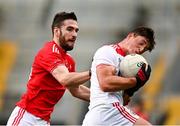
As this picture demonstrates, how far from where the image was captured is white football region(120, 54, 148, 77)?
6.84 meters

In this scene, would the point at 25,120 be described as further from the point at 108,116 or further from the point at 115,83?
the point at 115,83

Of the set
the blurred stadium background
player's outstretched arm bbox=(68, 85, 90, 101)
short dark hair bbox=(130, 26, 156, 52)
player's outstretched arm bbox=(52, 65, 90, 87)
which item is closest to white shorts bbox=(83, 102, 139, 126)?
player's outstretched arm bbox=(52, 65, 90, 87)

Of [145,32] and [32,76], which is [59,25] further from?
[145,32]

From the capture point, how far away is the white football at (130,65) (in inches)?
269

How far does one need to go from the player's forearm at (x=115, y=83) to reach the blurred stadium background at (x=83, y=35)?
754 centimetres

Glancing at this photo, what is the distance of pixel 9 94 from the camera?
52.4 ft

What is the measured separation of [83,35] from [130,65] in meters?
10.1

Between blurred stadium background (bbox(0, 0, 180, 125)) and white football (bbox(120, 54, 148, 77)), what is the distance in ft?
24.1

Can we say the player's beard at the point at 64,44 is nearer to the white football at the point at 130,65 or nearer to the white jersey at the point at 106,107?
the white jersey at the point at 106,107

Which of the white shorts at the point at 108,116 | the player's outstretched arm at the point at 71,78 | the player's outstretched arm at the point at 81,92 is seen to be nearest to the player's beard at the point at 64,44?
the player's outstretched arm at the point at 71,78

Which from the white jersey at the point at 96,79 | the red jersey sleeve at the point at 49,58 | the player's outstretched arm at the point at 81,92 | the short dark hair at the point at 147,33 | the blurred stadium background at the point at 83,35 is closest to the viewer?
the white jersey at the point at 96,79

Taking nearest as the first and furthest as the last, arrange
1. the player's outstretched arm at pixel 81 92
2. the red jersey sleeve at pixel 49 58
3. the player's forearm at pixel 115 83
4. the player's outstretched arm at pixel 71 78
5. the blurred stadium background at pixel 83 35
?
1. the player's forearm at pixel 115 83
2. the player's outstretched arm at pixel 71 78
3. the red jersey sleeve at pixel 49 58
4. the player's outstretched arm at pixel 81 92
5. the blurred stadium background at pixel 83 35

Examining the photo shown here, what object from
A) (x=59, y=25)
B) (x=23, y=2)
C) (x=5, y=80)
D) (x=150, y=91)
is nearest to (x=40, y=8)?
(x=23, y=2)

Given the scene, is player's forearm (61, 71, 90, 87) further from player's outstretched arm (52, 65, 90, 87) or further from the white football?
the white football
